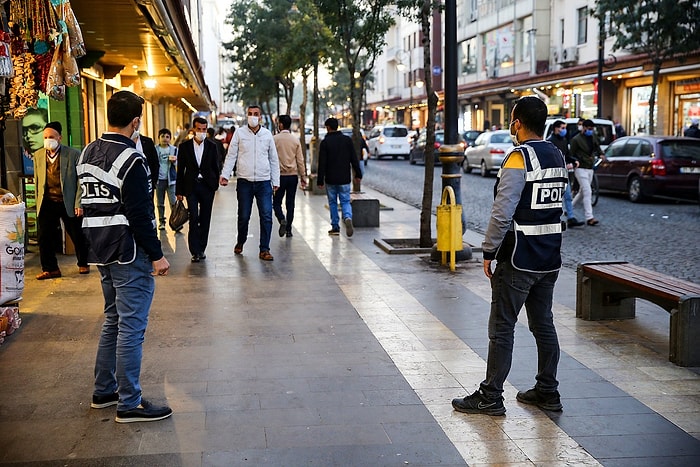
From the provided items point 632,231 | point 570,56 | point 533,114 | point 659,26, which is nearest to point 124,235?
point 533,114

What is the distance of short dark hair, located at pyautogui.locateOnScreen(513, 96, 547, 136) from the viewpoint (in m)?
5.27

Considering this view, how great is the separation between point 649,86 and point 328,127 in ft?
73.5

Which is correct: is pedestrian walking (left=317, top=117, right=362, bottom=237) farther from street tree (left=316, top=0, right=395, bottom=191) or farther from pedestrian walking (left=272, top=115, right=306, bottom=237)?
street tree (left=316, top=0, right=395, bottom=191)

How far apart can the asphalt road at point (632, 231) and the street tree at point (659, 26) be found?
658 cm

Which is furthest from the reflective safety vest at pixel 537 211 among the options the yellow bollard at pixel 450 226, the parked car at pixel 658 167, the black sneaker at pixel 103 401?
the parked car at pixel 658 167

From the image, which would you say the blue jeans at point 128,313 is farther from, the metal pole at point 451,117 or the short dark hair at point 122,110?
the metal pole at point 451,117

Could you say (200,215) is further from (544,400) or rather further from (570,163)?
(570,163)

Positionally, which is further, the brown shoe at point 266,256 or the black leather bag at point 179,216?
the black leather bag at point 179,216

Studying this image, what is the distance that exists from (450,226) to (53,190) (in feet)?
14.3

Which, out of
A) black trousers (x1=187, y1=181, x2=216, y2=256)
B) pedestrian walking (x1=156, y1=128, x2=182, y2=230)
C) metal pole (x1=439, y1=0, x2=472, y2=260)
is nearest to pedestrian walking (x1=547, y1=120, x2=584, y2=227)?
metal pole (x1=439, y1=0, x2=472, y2=260)

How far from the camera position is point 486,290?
358 inches

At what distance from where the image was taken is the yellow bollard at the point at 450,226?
404 inches

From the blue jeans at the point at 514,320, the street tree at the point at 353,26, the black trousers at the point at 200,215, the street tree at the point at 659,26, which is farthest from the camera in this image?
the street tree at the point at 659,26

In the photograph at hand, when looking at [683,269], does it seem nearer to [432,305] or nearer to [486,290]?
[486,290]
